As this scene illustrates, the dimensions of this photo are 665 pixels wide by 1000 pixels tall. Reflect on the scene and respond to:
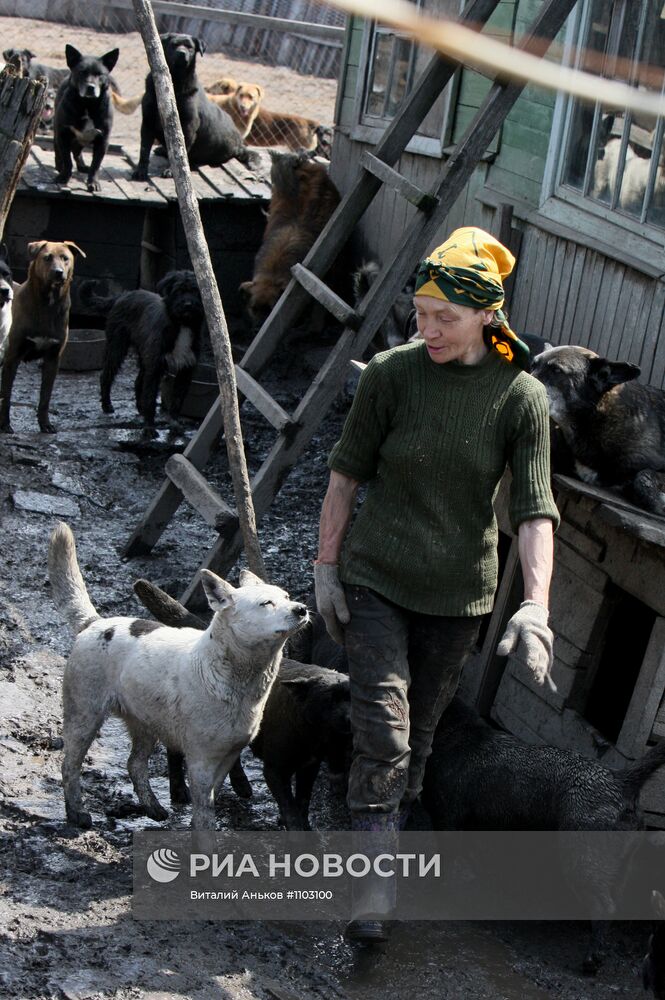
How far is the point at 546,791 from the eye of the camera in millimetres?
4684

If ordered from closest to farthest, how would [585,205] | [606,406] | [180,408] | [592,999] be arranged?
[592,999]
[606,406]
[585,205]
[180,408]

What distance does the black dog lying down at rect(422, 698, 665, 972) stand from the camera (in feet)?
14.6

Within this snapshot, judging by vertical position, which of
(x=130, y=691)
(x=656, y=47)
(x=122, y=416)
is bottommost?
(x=122, y=416)

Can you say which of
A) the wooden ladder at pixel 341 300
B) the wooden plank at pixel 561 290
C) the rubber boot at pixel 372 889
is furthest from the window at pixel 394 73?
the rubber boot at pixel 372 889

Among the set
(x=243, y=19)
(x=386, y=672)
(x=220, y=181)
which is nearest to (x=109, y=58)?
(x=220, y=181)

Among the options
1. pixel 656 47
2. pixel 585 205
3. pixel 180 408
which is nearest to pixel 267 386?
pixel 180 408

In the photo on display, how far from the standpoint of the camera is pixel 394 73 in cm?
1030

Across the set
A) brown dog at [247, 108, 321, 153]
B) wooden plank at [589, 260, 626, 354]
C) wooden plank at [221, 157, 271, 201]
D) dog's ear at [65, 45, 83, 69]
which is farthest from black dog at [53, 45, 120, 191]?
wooden plank at [589, 260, 626, 354]

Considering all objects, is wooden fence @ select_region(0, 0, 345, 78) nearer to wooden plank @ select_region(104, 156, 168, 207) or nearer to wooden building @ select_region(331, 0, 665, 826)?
wooden plank @ select_region(104, 156, 168, 207)

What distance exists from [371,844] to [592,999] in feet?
3.92

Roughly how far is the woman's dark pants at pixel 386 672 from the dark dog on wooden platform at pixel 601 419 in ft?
5.41

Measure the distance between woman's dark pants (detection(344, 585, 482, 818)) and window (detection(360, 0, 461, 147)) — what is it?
6313 millimetres

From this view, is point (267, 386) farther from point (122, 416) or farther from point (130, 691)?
point (130, 691)

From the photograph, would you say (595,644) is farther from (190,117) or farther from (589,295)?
(190,117)
